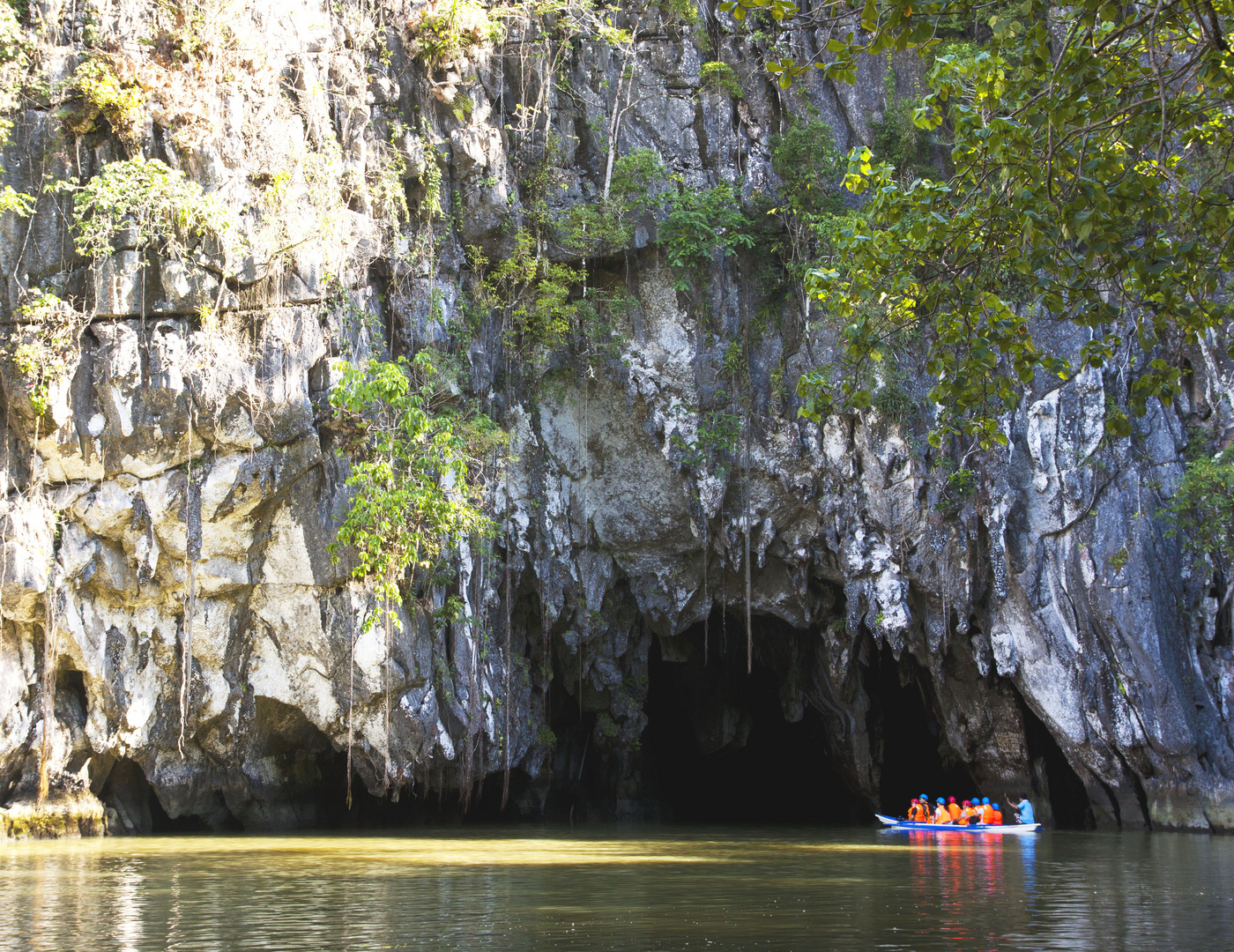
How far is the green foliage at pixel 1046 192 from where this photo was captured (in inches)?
193

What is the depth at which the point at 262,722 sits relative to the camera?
52.1 feet

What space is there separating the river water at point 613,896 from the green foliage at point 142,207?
787 cm

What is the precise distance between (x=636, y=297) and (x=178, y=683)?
9919 mm

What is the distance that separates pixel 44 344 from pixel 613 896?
10.9 meters

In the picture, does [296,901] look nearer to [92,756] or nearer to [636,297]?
[92,756]

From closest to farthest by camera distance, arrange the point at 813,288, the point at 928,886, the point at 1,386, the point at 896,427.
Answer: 1. the point at 813,288
2. the point at 928,886
3. the point at 1,386
4. the point at 896,427

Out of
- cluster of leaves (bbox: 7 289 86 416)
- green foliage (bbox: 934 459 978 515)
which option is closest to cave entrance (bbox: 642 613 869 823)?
green foliage (bbox: 934 459 978 515)

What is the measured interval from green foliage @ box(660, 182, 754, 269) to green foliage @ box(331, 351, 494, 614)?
5.26 metres

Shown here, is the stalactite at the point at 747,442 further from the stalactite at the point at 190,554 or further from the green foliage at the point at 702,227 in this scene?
the stalactite at the point at 190,554

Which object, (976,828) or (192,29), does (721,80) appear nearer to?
(192,29)

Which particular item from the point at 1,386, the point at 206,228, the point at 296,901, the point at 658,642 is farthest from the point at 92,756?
A: the point at 658,642

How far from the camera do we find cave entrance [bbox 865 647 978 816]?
20.8 m

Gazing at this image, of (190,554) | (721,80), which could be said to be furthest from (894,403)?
(190,554)

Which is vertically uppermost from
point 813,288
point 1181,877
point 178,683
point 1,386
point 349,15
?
point 349,15
